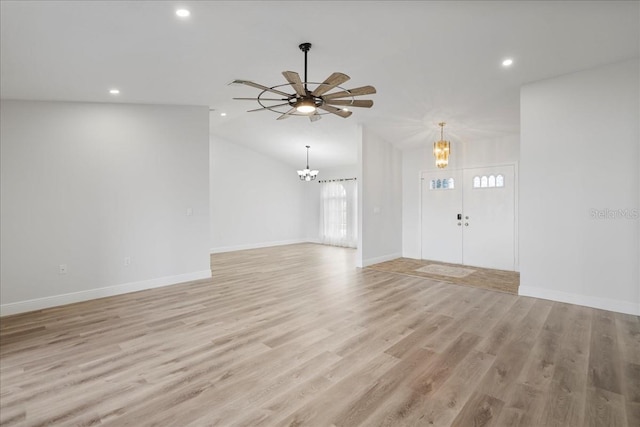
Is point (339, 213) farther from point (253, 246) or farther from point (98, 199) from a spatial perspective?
point (98, 199)

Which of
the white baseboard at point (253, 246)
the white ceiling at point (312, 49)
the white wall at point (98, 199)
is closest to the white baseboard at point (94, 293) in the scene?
the white wall at point (98, 199)

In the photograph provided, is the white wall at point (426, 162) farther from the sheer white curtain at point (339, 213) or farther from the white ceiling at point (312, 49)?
the sheer white curtain at point (339, 213)

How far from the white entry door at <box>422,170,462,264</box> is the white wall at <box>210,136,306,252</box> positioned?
4.80 meters

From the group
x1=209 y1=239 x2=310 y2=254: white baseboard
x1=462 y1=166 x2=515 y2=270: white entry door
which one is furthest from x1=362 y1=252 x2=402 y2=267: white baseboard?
x1=209 y1=239 x2=310 y2=254: white baseboard

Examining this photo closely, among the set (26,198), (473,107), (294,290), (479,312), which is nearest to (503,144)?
(473,107)

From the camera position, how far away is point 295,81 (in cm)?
280

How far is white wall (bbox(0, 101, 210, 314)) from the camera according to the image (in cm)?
396

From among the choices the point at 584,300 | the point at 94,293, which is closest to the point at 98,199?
the point at 94,293

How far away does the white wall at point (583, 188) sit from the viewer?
3.73 m

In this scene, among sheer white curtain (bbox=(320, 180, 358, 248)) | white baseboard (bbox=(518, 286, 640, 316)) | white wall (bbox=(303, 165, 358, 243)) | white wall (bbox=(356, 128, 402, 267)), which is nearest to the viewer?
white baseboard (bbox=(518, 286, 640, 316))

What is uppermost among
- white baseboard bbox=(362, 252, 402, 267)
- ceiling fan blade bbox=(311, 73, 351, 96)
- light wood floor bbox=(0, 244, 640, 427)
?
ceiling fan blade bbox=(311, 73, 351, 96)

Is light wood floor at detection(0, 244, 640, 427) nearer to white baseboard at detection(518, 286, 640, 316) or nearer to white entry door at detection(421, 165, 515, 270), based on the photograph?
white baseboard at detection(518, 286, 640, 316)

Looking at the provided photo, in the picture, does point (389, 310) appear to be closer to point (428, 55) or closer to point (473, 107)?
point (428, 55)

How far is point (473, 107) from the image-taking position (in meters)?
5.06
